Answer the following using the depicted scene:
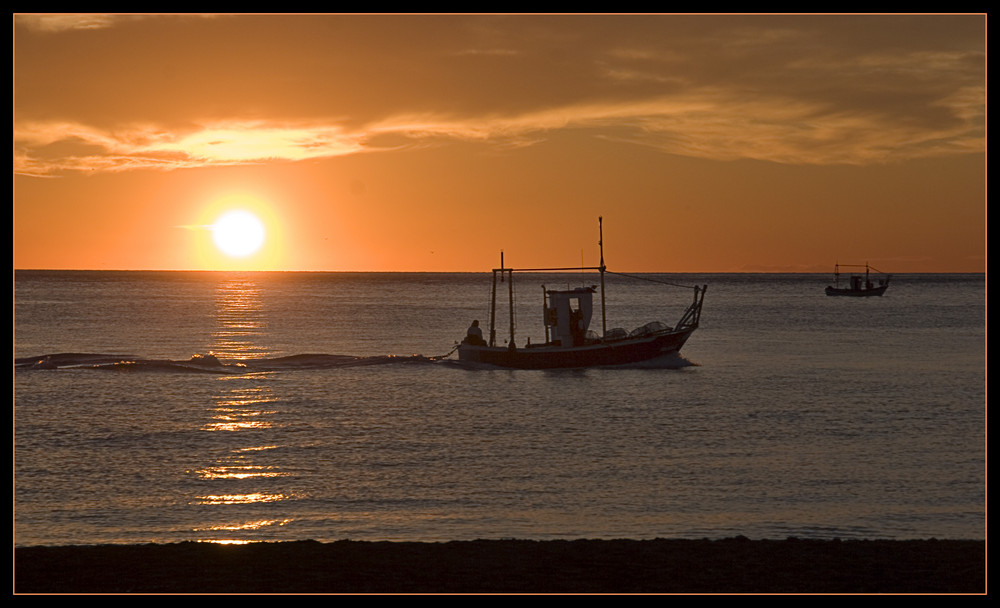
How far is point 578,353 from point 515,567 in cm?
3826

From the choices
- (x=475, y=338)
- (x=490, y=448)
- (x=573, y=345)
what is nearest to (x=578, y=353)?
(x=573, y=345)

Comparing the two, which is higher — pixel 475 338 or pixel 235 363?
pixel 475 338

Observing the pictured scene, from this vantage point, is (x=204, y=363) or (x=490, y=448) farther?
(x=204, y=363)

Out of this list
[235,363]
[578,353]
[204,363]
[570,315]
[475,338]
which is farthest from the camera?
[235,363]

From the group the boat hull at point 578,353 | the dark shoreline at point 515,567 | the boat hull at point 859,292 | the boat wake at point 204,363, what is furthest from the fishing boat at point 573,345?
the boat hull at point 859,292

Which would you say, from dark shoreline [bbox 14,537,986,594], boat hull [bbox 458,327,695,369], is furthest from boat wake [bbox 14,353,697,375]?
dark shoreline [bbox 14,537,986,594]

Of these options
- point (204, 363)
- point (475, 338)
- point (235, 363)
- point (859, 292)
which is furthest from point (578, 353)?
point (859, 292)

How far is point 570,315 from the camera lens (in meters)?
52.2

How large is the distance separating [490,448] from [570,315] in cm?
2446

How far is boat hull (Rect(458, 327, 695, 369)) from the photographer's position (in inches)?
2047

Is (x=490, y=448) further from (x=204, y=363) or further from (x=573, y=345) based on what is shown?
(x=204, y=363)

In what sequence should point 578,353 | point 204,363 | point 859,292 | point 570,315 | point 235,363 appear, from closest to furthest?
point 578,353
point 570,315
point 204,363
point 235,363
point 859,292

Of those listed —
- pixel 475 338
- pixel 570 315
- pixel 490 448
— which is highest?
pixel 570 315

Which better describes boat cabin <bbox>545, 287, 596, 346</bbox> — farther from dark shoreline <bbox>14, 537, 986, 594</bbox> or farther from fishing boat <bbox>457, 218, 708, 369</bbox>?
dark shoreline <bbox>14, 537, 986, 594</bbox>
